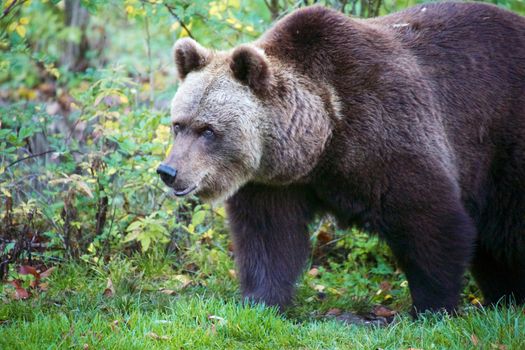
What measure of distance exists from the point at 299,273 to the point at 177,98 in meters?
1.72

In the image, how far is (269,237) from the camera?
593cm

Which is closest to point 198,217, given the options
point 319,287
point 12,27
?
point 319,287

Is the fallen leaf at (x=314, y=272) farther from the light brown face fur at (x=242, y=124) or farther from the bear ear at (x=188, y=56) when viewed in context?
the bear ear at (x=188, y=56)

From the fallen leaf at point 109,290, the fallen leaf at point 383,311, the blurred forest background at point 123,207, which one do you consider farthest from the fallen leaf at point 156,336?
the fallen leaf at point 383,311

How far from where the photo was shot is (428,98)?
588cm

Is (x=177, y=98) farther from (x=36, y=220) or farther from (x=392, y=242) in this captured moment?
(x=36, y=220)

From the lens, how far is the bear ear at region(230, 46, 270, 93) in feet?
17.7

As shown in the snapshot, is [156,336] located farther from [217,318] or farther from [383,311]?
[383,311]

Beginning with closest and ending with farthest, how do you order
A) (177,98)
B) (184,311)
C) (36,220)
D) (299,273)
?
(184,311) < (177,98) < (299,273) < (36,220)

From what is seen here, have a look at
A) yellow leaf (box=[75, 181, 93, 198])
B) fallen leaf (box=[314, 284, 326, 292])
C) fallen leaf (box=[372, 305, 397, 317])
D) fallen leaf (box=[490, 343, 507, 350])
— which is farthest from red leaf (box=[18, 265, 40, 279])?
fallen leaf (box=[490, 343, 507, 350])

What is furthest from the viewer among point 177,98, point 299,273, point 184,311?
point 299,273

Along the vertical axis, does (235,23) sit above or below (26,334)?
above

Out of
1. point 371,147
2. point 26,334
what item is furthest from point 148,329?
point 371,147

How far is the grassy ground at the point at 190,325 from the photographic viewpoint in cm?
475
